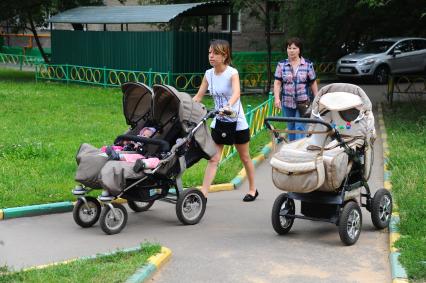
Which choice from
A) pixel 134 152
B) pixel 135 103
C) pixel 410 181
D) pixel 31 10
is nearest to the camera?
pixel 134 152

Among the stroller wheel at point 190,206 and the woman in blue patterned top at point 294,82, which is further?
the woman in blue patterned top at point 294,82

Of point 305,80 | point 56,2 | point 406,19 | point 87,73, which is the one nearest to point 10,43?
point 56,2

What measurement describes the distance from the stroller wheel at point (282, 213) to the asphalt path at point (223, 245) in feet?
0.32

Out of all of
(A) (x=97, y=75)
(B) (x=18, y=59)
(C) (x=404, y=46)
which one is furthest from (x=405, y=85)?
(B) (x=18, y=59)

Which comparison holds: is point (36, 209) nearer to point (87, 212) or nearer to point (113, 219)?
point (87, 212)

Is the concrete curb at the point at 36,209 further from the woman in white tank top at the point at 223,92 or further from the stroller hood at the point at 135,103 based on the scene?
the woman in white tank top at the point at 223,92

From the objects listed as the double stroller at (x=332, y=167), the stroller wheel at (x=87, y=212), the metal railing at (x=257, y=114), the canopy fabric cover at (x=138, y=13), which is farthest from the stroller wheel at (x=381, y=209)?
the canopy fabric cover at (x=138, y=13)

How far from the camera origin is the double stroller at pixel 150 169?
6906mm

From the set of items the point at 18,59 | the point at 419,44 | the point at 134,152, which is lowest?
the point at 18,59

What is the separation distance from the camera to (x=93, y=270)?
5.63m

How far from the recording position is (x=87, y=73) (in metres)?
25.1

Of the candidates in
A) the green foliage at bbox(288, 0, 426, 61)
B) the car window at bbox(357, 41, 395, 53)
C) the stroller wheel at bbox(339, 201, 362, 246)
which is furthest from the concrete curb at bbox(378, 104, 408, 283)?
the car window at bbox(357, 41, 395, 53)

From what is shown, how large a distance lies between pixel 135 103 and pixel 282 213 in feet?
6.97

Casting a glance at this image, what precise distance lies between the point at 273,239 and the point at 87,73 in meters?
18.9
